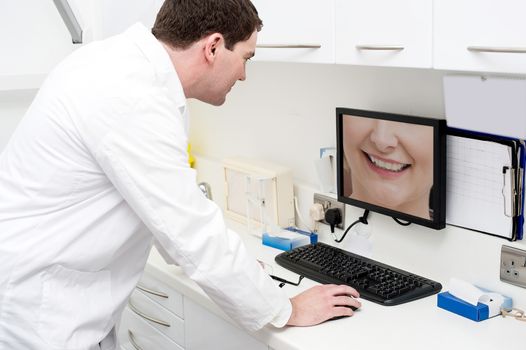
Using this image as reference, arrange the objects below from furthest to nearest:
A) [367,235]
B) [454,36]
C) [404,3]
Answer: [367,235]
[404,3]
[454,36]

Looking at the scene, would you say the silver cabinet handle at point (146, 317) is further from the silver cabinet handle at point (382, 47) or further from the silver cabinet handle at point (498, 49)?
the silver cabinet handle at point (498, 49)

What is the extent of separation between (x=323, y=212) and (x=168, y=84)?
2.74 ft

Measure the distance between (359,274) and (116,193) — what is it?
2.25 feet

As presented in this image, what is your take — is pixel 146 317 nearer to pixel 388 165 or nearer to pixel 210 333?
pixel 210 333

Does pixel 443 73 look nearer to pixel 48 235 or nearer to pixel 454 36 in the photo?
pixel 454 36

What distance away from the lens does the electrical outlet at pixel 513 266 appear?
5.52 ft

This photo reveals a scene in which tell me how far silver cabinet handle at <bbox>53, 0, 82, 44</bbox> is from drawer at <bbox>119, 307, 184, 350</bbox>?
1026mm

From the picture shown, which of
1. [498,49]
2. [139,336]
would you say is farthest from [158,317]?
[498,49]

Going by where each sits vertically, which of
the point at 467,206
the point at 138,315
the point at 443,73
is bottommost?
the point at 138,315

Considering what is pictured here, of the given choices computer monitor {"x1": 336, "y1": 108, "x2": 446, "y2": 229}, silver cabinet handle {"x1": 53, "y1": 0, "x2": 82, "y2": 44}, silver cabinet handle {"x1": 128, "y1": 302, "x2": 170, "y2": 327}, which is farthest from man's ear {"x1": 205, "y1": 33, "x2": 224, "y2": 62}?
silver cabinet handle {"x1": 53, "y1": 0, "x2": 82, "y2": 44}

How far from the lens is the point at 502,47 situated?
1.28 metres

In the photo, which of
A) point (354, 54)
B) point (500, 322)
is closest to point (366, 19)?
point (354, 54)

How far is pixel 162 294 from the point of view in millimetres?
2125

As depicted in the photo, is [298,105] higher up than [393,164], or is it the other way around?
[298,105]
